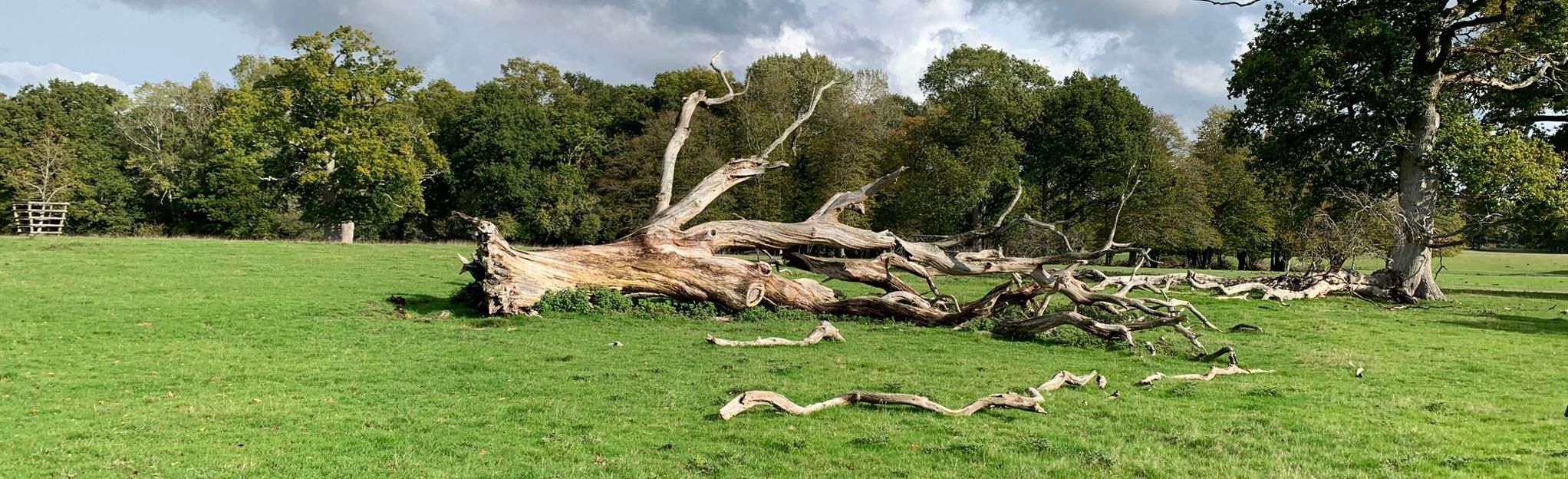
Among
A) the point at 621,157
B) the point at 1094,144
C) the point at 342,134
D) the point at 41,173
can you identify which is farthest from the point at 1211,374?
the point at 41,173

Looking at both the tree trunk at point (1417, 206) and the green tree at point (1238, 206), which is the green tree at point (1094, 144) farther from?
the tree trunk at point (1417, 206)

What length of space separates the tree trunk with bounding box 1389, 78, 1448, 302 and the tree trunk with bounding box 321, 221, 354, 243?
4548 centimetres

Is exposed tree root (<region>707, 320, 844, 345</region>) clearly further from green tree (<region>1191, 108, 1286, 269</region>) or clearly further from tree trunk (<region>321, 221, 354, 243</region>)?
green tree (<region>1191, 108, 1286, 269</region>)

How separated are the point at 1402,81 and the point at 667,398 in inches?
1036

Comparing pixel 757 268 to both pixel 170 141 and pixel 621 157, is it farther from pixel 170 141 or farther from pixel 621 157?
pixel 170 141

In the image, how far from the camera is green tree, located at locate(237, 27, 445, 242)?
1550 inches

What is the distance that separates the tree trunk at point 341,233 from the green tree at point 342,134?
76 millimetres

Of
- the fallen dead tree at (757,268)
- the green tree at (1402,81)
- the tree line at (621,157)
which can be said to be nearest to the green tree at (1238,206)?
the tree line at (621,157)

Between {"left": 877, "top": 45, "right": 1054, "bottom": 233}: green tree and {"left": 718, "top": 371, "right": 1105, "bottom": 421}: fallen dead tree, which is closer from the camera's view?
{"left": 718, "top": 371, "right": 1105, "bottom": 421}: fallen dead tree

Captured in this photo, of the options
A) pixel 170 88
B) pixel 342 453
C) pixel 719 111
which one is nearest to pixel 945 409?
pixel 342 453

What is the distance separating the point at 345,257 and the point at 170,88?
3751cm

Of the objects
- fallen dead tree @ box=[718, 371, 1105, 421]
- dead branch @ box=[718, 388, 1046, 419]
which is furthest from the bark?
dead branch @ box=[718, 388, 1046, 419]

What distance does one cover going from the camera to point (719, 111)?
54.5 m

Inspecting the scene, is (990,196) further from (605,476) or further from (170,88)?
(170,88)
